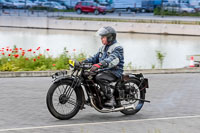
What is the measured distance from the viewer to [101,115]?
29.3 feet

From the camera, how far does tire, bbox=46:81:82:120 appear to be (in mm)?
7926

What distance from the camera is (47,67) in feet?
51.1

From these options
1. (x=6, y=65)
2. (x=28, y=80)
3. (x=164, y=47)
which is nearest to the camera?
(x=28, y=80)

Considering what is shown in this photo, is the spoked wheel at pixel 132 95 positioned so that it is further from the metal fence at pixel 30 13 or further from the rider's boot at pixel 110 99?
the metal fence at pixel 30 13

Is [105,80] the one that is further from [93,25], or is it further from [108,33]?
[93,25]

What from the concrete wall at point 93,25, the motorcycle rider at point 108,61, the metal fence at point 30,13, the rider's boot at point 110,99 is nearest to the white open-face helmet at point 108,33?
the motorcycle rider at point 108,61

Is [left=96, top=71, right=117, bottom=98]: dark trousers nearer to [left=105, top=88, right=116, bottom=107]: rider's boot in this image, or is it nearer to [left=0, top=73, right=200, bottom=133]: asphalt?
[left=105, top=88, right=116, bottom=107]: rider's boot

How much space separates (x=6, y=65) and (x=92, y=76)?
6942 millimetres

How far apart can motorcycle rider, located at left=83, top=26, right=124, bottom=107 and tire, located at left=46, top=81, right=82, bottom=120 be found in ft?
1.41

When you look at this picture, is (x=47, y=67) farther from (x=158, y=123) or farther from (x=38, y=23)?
(x=38, y=23)

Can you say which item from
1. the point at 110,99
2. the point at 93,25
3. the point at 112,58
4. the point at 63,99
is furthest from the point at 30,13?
the point at 63,99

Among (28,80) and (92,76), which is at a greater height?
(92,76)

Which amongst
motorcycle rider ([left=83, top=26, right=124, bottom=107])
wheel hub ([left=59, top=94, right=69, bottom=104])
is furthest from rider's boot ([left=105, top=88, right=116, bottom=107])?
wheel hub ([left=59, top=94, right=69, bottom=104])

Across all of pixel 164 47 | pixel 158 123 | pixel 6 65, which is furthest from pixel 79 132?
pixel 164 47
